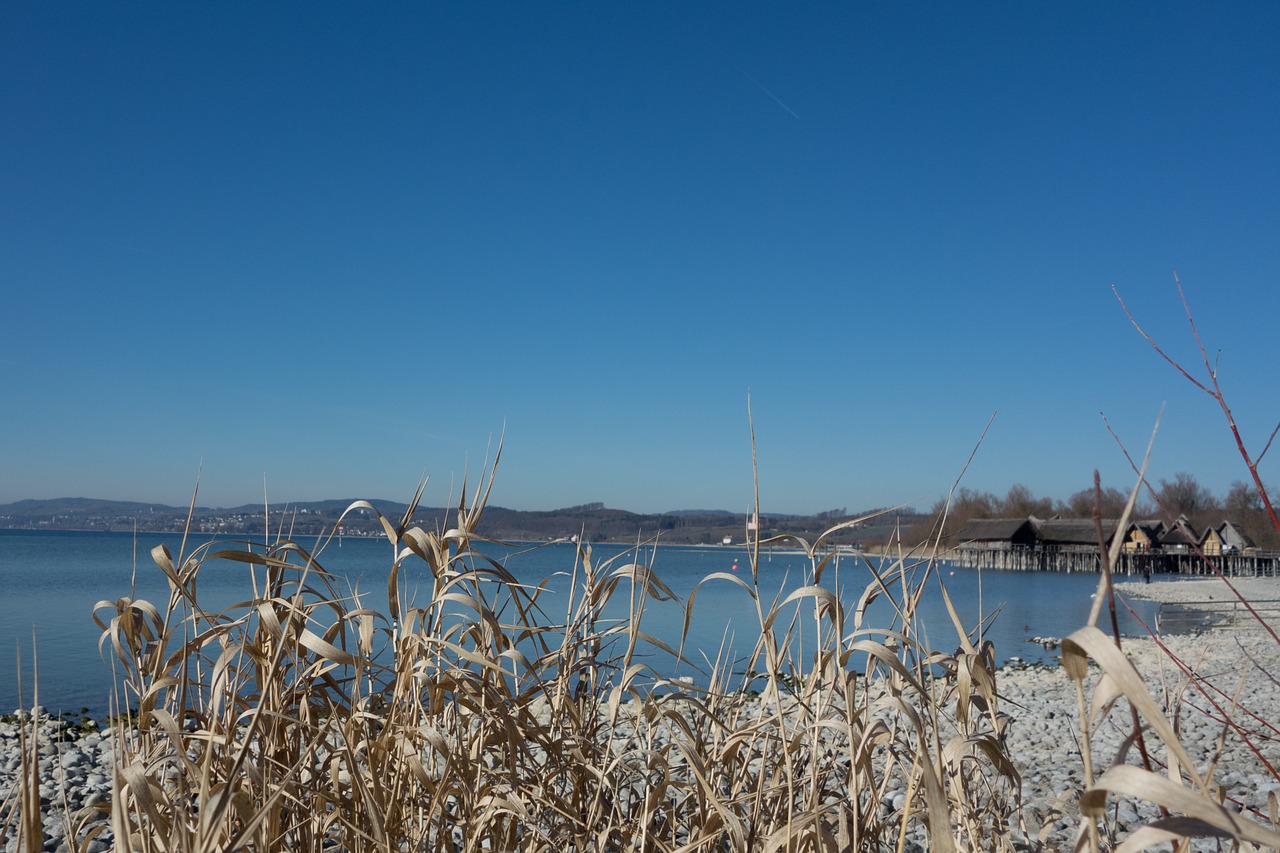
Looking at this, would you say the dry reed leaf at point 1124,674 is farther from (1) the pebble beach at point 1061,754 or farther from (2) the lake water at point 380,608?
(2) the lake water at point 380,608

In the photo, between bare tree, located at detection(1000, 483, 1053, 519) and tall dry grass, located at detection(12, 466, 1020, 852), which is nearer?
tall dry grass, located at detection(12, 466, 1020, 852)

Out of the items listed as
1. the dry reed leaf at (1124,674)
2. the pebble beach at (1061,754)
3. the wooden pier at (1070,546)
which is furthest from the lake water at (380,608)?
the wooden pier at (1070,546)

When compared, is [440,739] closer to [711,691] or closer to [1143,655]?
[711,691]

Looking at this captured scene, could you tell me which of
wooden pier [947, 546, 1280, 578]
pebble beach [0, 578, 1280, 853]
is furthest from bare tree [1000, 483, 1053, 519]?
pebble beach [0, 578, 1280, 853]

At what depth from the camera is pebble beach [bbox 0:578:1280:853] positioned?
1704mm

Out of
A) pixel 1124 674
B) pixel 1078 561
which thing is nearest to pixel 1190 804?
pixel 1124 674

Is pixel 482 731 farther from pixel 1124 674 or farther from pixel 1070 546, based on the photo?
pixel 1070 546

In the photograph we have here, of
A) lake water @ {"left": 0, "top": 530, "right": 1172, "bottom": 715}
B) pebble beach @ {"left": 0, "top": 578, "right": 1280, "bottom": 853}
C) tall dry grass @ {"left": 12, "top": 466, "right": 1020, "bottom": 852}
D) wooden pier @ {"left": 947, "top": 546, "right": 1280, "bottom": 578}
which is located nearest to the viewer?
tall dry grass @ {"left": 12, "top": 466, "right": 1020, "bottom": 852}

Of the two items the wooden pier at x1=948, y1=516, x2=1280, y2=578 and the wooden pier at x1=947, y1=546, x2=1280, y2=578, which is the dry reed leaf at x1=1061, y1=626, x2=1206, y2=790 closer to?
the wooden pier at x1=947, y1=546, x2=1280, y2=578

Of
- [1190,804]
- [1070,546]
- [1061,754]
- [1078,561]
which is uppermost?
[1190,804]

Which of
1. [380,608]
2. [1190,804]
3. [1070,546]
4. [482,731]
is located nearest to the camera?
[1190,804]

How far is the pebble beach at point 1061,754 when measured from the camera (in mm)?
1704

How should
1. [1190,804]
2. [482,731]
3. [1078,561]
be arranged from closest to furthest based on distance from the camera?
[1190,804], [482,731], [1078,561]

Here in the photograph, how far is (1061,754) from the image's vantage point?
22.8 ft
